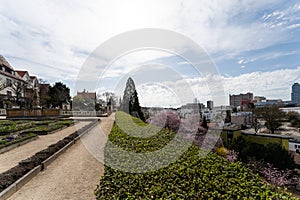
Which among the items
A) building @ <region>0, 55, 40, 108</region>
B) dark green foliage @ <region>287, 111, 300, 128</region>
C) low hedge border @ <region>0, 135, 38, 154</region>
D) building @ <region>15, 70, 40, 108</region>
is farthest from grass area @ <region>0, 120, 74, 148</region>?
dark green foliage @ <region>287, 111, 300, 128</region>

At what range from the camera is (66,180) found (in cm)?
451

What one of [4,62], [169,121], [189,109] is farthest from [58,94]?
[169,121]

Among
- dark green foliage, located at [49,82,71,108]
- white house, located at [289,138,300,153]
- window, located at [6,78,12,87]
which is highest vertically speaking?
window, located at [6,78,12,87]

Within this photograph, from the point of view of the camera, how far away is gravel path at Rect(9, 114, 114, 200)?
3758mm

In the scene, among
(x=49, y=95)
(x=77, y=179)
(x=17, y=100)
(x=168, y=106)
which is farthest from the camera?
(x=49, y=95)

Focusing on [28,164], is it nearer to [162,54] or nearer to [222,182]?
[222,182]

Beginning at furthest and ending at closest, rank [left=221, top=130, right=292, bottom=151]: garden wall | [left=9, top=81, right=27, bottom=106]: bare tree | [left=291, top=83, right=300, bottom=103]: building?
1. [left=291, top=83, right=300, bottom=103]: building
2. [left=9, top=81, right=27, bottom=106]: bare tree
3. [left=221, top=130, right=292, bottom=151]: garden wall

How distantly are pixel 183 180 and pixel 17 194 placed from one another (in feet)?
11.9

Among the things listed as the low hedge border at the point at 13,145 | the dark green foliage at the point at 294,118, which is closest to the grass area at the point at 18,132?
the low hedge border at the point at 13,145

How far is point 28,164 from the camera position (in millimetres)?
4992

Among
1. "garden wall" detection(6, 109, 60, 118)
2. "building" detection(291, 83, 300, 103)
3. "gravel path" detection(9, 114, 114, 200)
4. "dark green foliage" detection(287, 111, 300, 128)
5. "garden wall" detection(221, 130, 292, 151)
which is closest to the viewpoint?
"gravel path" detection(9, 114, 114, 200)

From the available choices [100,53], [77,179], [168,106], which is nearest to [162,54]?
[100,53]

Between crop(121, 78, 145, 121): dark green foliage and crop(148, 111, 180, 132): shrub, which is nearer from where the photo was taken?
crop(148, 111, 180, 132): shrub

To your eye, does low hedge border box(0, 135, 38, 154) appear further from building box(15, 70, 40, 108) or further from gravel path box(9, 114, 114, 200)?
building box(15, 70, 40, 108)
